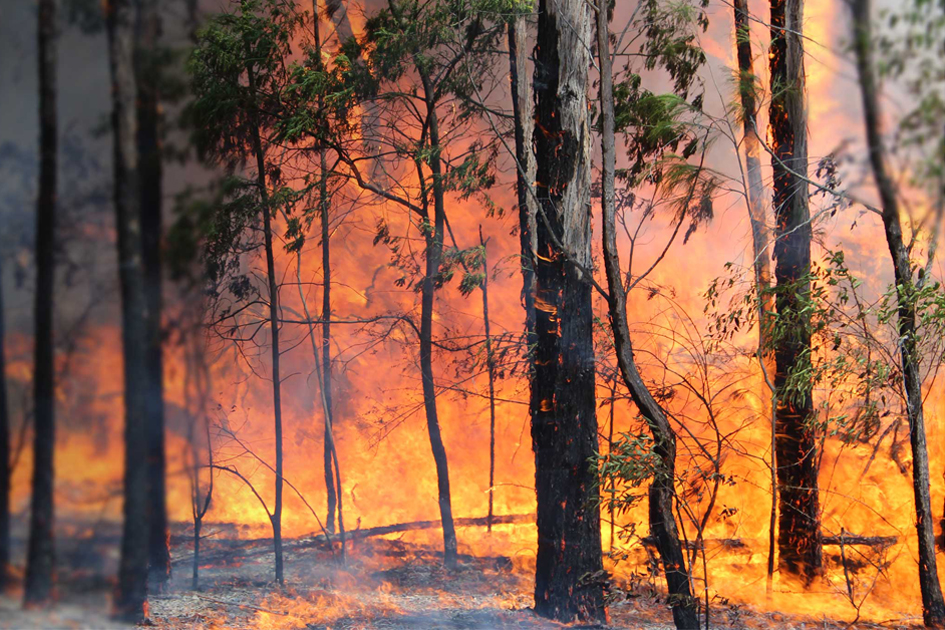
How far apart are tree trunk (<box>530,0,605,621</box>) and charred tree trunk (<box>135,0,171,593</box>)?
2039 mm

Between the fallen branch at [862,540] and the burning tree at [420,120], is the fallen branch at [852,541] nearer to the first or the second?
the fallen branch at [862,540]

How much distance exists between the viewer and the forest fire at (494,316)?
3.44 metres

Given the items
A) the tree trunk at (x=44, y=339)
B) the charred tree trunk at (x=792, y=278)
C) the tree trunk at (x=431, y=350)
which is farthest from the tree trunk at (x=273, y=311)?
the charred tree trunk at (x=792, y=278)

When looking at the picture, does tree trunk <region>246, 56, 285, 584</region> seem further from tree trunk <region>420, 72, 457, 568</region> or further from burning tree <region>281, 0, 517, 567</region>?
tree trunk <region>420, 72, 457, 568</region>

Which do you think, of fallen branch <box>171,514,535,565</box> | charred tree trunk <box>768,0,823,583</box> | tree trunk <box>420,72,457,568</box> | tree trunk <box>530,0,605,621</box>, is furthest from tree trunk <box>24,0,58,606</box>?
charred tree trunk <box>768,0,823,583</box>

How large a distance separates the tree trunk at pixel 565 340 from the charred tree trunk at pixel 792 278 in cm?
150

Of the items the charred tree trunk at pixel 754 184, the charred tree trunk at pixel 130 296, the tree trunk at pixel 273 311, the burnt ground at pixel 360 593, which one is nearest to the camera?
the charred tree trunk at pixel 130 296

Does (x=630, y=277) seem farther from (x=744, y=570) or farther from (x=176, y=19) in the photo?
(x=176, y=19)

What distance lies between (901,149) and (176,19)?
3.61 m

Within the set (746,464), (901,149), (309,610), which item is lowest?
(309,610)

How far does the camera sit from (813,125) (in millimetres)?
4902

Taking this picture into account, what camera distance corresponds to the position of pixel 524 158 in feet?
15.1

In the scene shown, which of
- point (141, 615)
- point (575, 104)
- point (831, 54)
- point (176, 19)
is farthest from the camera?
point (831, 54)

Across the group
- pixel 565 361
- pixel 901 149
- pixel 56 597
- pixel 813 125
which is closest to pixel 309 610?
pixel 56 597
